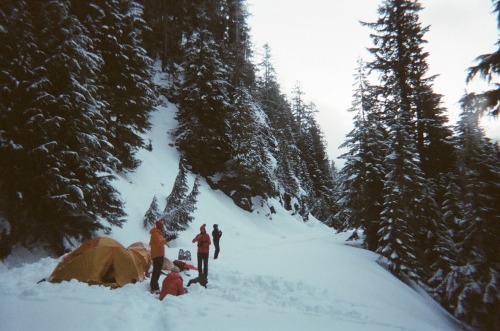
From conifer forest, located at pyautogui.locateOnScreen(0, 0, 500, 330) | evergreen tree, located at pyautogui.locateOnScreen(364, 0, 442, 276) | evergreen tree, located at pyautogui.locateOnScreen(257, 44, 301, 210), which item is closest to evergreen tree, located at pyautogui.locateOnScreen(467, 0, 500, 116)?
conifer forest, located at pyautogui.locateOnScreen(0, 0, 500, 330)

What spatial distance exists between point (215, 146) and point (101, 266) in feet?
73.9

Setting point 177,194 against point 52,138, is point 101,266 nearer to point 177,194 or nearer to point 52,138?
point 52,138

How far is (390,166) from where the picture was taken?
17891 millimetres

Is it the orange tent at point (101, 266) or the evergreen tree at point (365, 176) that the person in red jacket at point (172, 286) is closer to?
the orange tent at point (101, 266)

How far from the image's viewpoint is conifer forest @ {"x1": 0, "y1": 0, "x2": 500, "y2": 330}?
1153 centimetres

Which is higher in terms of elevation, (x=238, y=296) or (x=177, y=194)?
(x=177, y=194)

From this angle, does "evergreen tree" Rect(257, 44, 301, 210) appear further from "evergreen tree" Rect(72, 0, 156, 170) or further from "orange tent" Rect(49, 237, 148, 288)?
"orange tent" Rect(49, 237, 148, 288)

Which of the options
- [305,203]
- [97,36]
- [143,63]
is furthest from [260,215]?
[97,36]

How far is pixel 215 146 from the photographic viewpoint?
105 ft

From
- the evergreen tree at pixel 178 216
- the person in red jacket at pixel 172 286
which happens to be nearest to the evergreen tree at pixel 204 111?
the evergreen tree at pixel 178 216

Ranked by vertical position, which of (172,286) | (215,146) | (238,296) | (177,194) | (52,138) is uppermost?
(215,146)

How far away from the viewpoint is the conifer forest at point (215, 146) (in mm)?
11531

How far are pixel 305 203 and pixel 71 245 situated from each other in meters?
37.4

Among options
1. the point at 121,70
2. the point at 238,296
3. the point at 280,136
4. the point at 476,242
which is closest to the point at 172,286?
the point at 238,296
